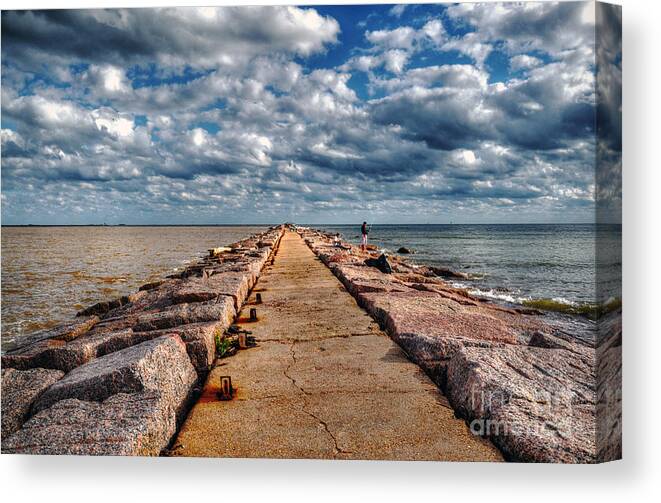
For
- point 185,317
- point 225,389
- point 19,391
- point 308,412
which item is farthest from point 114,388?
point 185,317

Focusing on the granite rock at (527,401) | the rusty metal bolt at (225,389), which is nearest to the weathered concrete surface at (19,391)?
the rusty metal bolt at (225,389)

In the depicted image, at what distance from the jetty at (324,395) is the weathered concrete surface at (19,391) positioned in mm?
10

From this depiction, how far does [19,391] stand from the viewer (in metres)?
3.64

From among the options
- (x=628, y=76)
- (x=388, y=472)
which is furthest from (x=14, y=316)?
(x=628, y=76)

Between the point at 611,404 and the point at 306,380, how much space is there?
6.99ft

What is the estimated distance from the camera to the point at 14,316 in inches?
399

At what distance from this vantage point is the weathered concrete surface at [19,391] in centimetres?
348

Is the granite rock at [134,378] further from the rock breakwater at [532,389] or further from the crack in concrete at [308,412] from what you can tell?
the rock breakwater at [532,389]

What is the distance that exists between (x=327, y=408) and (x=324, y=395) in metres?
0.20

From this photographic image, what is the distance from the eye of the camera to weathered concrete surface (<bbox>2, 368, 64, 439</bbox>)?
3482 millimetres

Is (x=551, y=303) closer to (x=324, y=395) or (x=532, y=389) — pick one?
(x=532, y=389)

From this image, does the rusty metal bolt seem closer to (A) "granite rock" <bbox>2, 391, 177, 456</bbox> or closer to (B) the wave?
(A) "granite rock" <bbox>2, 391, 177, 456</bbox>

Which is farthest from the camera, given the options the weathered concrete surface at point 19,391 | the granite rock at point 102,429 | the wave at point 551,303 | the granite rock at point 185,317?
the wave at point 551,303

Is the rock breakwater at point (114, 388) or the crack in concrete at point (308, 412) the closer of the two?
the rock breakwater at point (114, 388)
